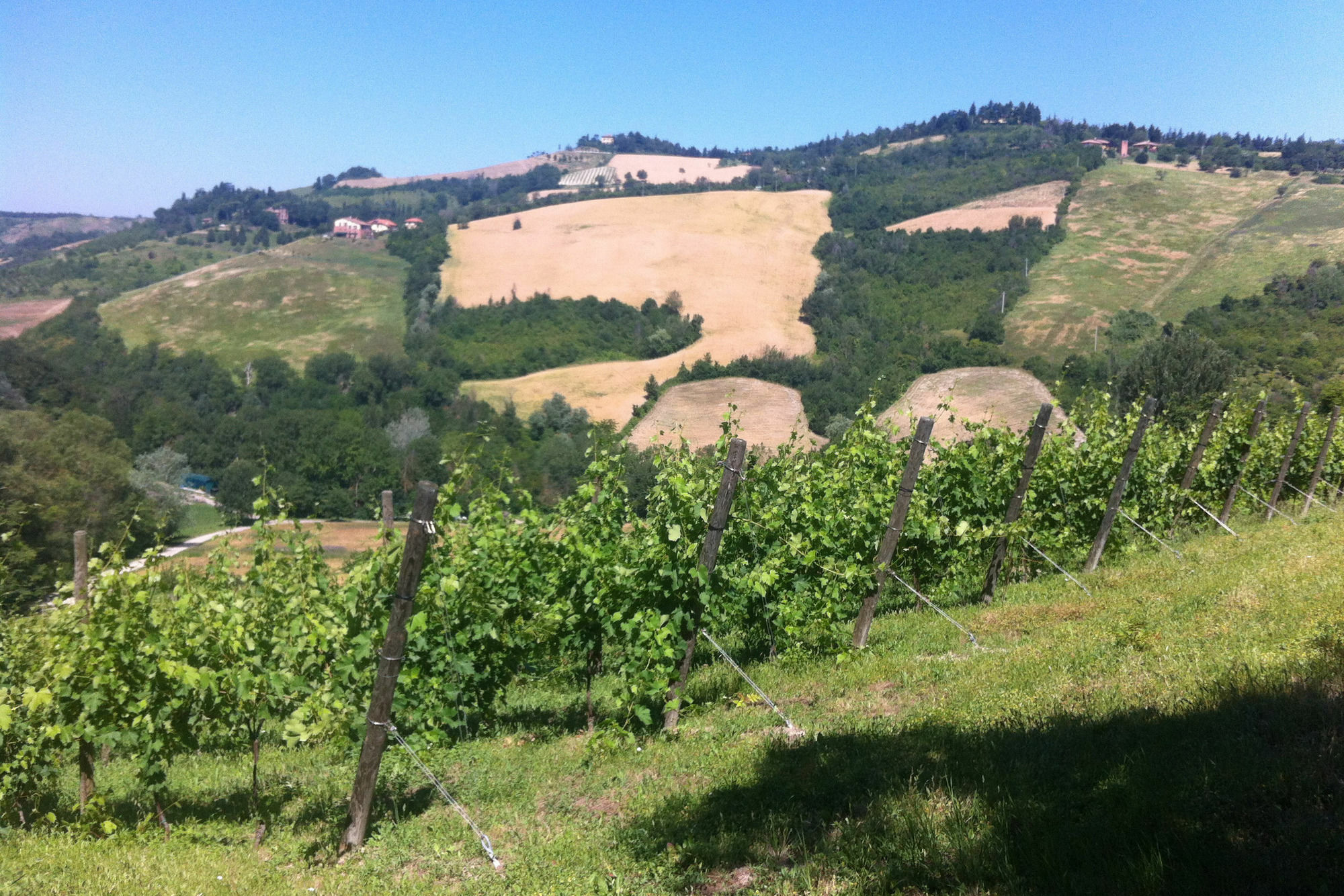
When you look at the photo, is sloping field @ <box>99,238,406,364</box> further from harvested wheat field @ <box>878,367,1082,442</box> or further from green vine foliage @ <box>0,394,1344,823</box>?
green vine foliage @ <box>0,394,1344,823</box>

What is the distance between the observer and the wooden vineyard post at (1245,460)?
483 inches

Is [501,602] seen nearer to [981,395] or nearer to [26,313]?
[981,395]

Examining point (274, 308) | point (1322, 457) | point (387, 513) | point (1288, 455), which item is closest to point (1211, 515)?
point (1288, 455)

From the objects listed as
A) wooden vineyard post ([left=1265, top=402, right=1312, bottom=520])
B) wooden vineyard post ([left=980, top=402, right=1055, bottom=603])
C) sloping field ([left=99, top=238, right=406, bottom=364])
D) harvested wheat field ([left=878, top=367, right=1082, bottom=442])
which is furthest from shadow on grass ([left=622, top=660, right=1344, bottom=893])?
sloping field ([left=99, top=238, right=406, bottom=364])

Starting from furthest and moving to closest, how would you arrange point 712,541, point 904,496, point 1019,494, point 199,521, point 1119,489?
1. point 199,521
2. point 1119,489
3. point 1019,494
4. point 904,496
5. point 712,541

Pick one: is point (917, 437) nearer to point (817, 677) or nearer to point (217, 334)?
point (817, 677)

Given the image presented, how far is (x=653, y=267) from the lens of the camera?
312 ft

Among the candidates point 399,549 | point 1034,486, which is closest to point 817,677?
point 399,549

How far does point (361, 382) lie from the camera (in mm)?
77562

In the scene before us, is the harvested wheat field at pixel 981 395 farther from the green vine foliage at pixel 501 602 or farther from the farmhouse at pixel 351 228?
the farmhouse at pixel 351 228

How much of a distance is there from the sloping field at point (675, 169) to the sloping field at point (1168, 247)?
219 ft

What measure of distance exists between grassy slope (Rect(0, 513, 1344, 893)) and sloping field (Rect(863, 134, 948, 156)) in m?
179

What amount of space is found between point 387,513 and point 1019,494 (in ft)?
19.8

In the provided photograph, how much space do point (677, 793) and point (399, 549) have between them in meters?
2.34
